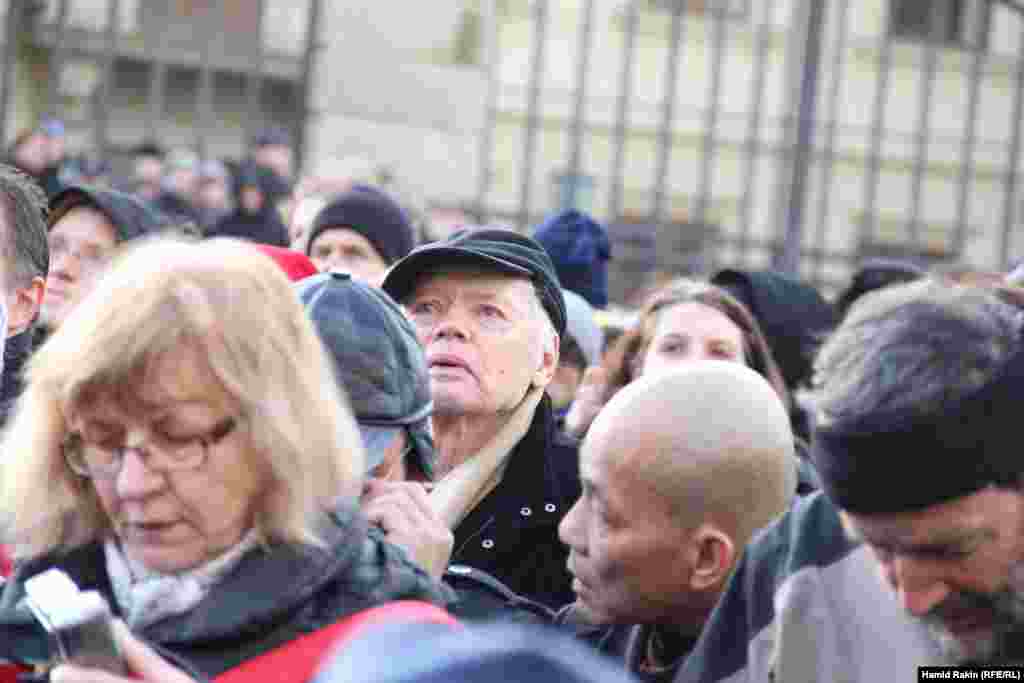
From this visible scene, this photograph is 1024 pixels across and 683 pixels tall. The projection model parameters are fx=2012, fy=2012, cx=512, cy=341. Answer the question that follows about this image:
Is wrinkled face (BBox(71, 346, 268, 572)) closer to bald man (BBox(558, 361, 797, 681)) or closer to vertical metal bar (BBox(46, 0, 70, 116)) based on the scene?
→ bald man (BBox(558, 361, 797, 681))

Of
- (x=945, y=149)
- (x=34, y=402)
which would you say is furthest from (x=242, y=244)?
(x=945, y=149)

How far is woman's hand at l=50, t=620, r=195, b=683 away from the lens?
94.0 inches

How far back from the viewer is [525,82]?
15219 millimetres

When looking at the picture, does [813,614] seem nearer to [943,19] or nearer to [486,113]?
[486,113]

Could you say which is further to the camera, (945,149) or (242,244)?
(945,149)

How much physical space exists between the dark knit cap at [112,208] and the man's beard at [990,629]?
3.29 metres

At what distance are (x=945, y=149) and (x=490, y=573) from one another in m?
14.1

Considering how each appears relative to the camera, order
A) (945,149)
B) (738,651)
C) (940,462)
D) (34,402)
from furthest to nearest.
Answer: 1. (945,149)
2. (738,651)
3. (34,402)
4. (940,462)

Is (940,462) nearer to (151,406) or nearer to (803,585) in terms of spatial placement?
(803,585)

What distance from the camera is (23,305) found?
13.4 ft

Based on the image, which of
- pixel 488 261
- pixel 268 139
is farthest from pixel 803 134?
pixel 488 261

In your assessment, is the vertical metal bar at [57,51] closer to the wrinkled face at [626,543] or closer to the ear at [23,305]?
the ear at [23,305]

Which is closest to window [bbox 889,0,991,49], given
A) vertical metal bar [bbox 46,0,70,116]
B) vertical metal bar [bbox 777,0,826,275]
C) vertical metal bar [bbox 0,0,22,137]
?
vertical metal bar [bbox 777,0,826,275]

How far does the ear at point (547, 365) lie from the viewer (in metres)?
4.21
